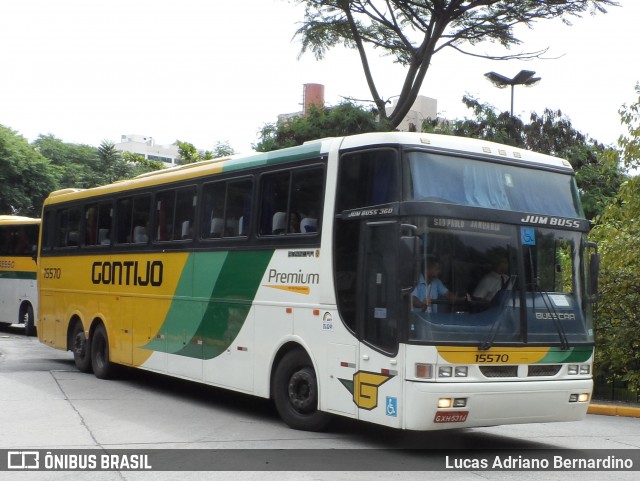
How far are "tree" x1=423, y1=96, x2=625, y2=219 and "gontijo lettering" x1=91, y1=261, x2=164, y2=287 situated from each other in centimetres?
1410

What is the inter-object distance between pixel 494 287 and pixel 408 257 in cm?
105

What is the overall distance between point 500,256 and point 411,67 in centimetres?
1737

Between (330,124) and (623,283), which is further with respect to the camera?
(330,124)

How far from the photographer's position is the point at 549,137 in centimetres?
4462

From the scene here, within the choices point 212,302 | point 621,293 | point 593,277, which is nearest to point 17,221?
point 212,302

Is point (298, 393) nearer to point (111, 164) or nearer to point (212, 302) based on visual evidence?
point (212, 302)

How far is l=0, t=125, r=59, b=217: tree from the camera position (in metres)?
44.4

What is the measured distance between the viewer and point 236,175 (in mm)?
12742

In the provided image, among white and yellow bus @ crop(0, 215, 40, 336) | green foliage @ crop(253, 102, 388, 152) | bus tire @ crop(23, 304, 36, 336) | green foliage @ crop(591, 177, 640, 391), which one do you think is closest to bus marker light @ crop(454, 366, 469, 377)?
green foliage @ crop(591, 177, 640, 391)

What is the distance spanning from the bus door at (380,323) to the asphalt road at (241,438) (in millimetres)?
553

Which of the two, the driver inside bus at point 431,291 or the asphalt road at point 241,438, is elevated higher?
the driver inside bus at point 431,291

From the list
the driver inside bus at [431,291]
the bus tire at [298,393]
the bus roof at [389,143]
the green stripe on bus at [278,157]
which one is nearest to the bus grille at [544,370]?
the driver inside bus at [431,291]

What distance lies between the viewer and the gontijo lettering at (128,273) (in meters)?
14.7

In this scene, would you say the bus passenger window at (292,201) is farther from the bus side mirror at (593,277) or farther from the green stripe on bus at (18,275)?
the green stripe on bus at (18,275)
